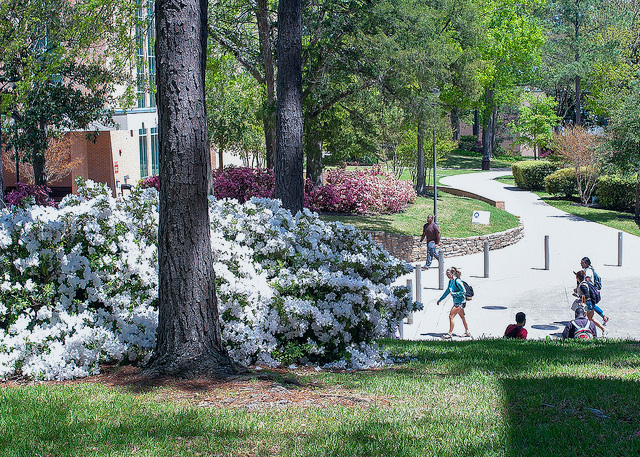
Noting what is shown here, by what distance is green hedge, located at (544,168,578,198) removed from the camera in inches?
1516

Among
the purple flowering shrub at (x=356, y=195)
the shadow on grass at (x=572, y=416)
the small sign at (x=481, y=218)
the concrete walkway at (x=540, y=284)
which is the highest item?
the purple flowering shrub at (x=356, y=195)

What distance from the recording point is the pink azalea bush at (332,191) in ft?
83.5

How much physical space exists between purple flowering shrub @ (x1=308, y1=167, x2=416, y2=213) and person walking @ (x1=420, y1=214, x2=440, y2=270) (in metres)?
5.05

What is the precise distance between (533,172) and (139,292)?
39.7 meters

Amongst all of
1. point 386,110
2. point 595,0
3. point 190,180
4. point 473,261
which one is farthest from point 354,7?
point 595,0

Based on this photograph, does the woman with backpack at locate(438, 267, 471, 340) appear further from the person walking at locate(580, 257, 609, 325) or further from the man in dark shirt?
the person walking at locate(580, 257, 609, 325)

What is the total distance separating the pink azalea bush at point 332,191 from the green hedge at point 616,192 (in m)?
13.2

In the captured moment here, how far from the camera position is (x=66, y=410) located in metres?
5.11

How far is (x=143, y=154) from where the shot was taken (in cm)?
4056

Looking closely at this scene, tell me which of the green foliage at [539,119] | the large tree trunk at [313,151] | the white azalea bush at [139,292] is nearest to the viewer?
the white azalea bush at [139,292]

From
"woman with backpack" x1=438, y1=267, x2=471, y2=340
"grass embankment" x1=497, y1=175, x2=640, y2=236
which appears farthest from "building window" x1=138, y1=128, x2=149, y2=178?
"woman with backpack" x1=438, y1=267, x2=471, y2=340

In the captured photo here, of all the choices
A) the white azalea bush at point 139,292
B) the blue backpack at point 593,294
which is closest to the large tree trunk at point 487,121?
the blue backpack at point 593,294

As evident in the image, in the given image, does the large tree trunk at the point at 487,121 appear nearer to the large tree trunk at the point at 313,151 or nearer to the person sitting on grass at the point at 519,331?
the large tree trunk at the point at 313,151

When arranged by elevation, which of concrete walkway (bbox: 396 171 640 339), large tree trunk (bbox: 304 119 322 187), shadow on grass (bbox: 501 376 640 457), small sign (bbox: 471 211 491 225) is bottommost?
concrete walkway (bbox: 396 171 640 339)
